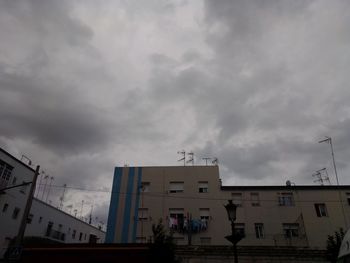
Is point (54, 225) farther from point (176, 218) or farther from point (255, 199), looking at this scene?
point (255, 199)

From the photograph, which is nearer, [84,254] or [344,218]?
[84,254]

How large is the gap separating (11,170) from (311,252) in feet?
96.3

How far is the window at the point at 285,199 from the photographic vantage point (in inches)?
1345

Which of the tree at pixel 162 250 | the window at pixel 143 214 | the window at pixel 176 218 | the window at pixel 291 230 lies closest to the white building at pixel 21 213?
the window at pixel 143 214

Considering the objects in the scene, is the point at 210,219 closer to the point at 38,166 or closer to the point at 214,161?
the point at 214,161

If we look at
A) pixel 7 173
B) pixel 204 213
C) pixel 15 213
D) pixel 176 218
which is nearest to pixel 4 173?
pixel 7 173

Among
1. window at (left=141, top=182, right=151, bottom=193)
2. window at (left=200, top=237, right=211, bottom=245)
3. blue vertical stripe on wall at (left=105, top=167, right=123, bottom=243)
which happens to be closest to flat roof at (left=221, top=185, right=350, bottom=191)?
window at (left=200, top=237, right=211, bottom=245)

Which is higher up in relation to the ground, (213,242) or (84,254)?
(213,242)

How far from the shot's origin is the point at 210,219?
111ft

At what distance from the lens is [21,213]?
34312mm

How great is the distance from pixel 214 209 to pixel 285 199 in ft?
26.4

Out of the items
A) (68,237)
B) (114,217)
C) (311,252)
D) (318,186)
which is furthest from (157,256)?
(68,237)

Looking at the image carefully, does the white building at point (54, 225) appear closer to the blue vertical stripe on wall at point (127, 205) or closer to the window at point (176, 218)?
the blue vertical stripe on wall at point (127, 205)

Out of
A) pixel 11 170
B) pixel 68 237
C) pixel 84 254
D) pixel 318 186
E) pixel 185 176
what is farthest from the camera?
pixel 68 237
